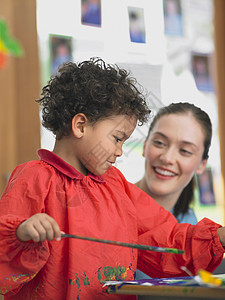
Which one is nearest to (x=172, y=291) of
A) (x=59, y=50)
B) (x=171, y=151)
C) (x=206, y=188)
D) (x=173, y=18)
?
(x=171, y=151)

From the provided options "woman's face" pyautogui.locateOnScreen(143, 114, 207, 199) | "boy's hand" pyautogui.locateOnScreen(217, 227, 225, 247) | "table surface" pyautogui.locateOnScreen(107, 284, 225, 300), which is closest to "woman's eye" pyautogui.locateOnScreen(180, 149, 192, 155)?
"woman's face" pyautogui.locateOnScreen(143, 114, 207, 199)

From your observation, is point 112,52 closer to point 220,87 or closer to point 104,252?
point 104,252

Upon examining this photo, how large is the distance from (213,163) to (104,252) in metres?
1.92

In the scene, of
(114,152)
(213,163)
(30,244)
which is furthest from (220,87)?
(30,244)

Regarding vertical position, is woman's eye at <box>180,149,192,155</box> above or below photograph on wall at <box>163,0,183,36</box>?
below

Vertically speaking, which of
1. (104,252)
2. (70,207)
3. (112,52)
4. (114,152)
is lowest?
(104,252)

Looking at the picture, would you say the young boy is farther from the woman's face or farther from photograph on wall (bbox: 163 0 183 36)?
photograph on wall (bbox: 163 0 183 36)

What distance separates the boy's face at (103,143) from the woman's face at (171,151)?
47cm

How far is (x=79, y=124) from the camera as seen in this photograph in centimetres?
97

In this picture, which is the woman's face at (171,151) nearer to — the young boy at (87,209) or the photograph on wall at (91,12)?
the young boy at (87,209)

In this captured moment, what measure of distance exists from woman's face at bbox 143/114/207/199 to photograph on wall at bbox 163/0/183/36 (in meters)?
1.38

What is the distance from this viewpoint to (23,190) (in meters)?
0.87

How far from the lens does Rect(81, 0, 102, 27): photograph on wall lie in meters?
1.94

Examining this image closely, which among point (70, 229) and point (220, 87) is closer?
point (70, 229)
